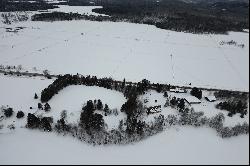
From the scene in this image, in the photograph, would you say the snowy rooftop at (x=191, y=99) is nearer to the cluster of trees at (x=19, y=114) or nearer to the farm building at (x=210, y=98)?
the farm building at (x=210, y=98)

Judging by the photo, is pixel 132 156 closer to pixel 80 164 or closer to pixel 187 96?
pixel 80 164

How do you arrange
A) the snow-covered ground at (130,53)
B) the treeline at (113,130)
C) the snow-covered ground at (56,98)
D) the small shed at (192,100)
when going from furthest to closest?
the snow-covered ground at (130,53)
the small shed at (192,100)
the snow-covered ground at (56,98)
the treeline at (113,130)

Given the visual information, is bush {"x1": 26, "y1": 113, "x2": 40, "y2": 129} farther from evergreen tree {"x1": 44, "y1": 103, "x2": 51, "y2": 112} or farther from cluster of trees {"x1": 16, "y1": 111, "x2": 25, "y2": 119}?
evergreen tree {"x1": 44, "y1": 103, "x2": 51, "y2": 112}

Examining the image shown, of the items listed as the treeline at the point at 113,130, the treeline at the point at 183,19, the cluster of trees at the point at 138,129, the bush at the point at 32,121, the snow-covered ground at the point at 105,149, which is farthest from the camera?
the treeline at the point at 183,19

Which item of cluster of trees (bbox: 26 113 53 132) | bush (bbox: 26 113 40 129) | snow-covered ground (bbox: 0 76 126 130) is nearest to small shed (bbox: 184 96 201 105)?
snow-covered ground (bbox: 0 76 126 130)

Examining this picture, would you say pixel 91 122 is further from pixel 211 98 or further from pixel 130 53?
pixel 130 53

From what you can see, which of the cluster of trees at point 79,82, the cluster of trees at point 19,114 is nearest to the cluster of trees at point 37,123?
the cluster of trees at point 19,114

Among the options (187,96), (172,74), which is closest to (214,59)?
(172,74)
